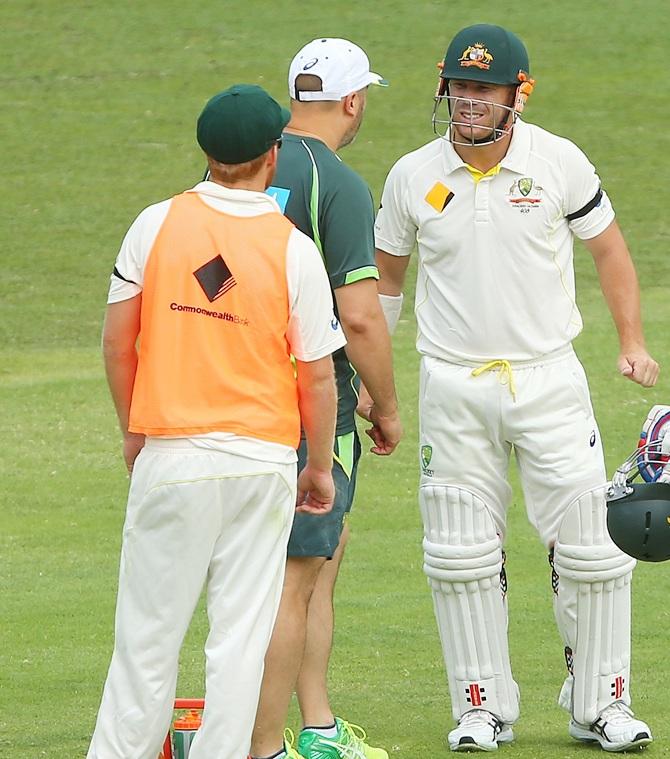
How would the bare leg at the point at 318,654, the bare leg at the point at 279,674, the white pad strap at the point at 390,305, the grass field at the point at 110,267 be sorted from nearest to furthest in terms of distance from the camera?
1. the bare leg at the point at 279,674
2. the bare leg at the point at 318,654
3. the white pad strap at the point at 390,305
4. the grass field at the point at 110,267

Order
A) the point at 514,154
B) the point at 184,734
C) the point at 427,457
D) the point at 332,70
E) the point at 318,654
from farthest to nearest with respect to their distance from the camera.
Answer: the point at 427,457, the point at 514,154, the point at 318,654, the point at 332,70, the point at 184,734

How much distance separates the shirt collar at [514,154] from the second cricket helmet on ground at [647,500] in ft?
3.20

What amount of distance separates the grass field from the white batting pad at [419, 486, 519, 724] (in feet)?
0.64

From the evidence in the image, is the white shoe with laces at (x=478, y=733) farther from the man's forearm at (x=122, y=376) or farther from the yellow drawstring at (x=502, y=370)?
the man's forearm at (x=122, y=376)

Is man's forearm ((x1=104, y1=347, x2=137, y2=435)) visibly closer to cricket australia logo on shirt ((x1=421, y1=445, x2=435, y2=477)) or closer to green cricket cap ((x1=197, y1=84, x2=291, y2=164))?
green cricket cap ((x1=197, y1=84, x2=291, y2=164))

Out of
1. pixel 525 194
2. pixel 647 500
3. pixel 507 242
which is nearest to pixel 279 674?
pixel 647 500

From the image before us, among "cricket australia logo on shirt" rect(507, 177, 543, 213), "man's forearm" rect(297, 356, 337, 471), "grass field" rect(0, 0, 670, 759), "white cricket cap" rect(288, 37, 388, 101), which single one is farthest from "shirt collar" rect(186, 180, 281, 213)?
"grass field" rect(0, 0, 670, 759)

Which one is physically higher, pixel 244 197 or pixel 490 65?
pixel 490 65

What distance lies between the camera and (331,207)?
4.82 metres

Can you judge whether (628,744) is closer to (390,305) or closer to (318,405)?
(390,305)

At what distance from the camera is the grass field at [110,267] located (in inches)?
247

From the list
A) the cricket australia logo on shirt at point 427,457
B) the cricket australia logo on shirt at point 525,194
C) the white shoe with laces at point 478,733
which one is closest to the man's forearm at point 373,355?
the cricket australia logo on shirt at point 427,457

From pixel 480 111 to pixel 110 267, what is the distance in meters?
12.0

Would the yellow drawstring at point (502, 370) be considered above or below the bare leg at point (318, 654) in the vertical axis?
above
